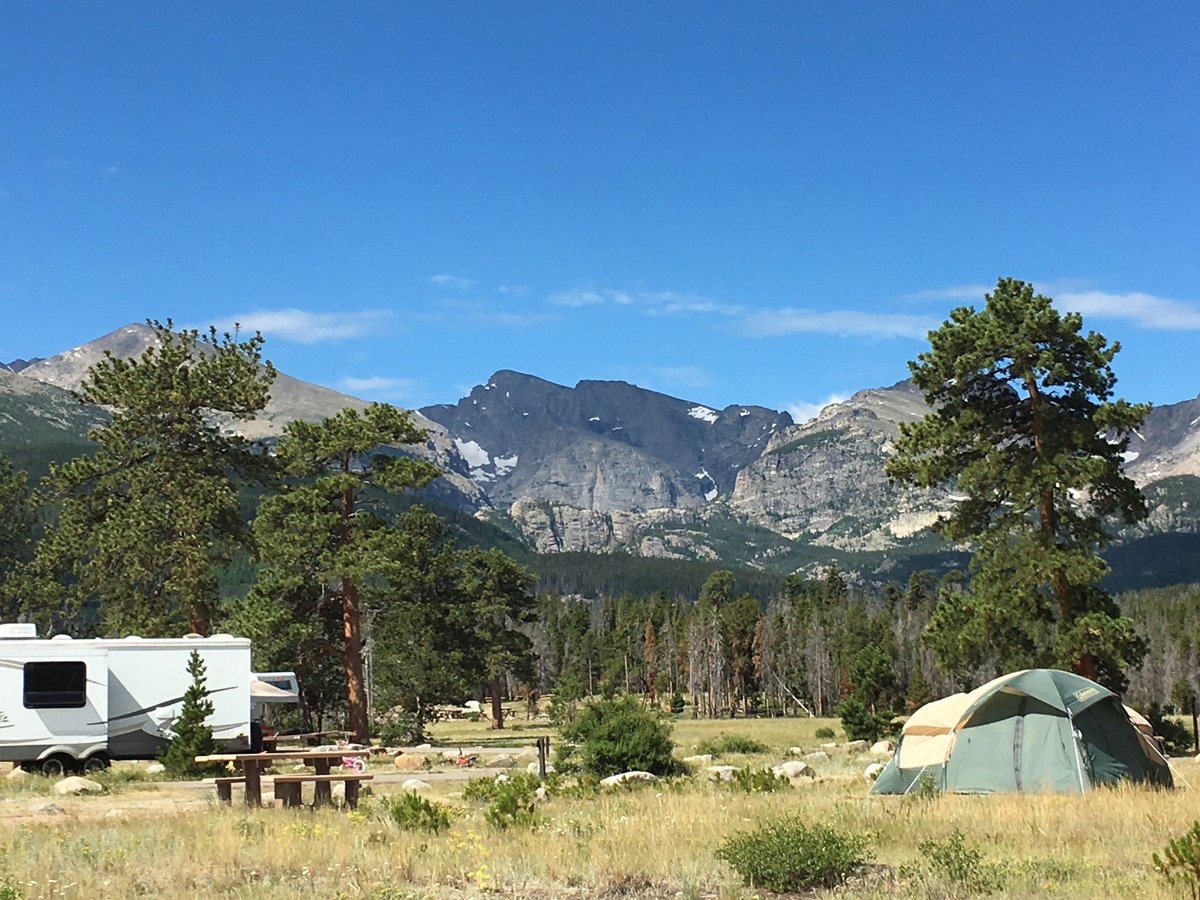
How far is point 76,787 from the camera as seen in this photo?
23.2 meters

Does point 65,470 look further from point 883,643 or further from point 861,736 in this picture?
point 883,643

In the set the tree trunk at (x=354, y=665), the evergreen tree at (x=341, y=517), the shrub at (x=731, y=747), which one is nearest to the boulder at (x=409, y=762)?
the tree trunk at (x=354, y=665)

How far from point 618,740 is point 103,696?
12.0 meters

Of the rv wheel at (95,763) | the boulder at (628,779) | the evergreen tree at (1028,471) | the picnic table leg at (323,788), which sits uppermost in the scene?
the evergreen tree at (1028,471)

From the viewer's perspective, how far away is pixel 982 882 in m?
10.6

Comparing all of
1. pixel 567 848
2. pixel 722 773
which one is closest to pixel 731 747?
pixel 722 773

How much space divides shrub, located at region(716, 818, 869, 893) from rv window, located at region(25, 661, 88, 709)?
2111 cm

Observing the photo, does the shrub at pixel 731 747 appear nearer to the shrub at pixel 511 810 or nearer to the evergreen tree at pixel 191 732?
the evergreen tree at pixel 191 732

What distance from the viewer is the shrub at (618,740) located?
26.9m

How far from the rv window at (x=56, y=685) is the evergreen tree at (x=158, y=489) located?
10.6 metres

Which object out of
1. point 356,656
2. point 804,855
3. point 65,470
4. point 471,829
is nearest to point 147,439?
point 65,470

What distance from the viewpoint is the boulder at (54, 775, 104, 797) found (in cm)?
2302

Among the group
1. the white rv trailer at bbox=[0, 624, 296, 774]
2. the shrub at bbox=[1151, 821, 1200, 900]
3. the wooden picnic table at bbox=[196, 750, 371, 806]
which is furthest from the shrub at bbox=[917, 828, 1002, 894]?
the white rv trailer at bbox=[0, 624, 296, 774]

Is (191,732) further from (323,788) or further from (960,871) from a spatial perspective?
(960,871)
